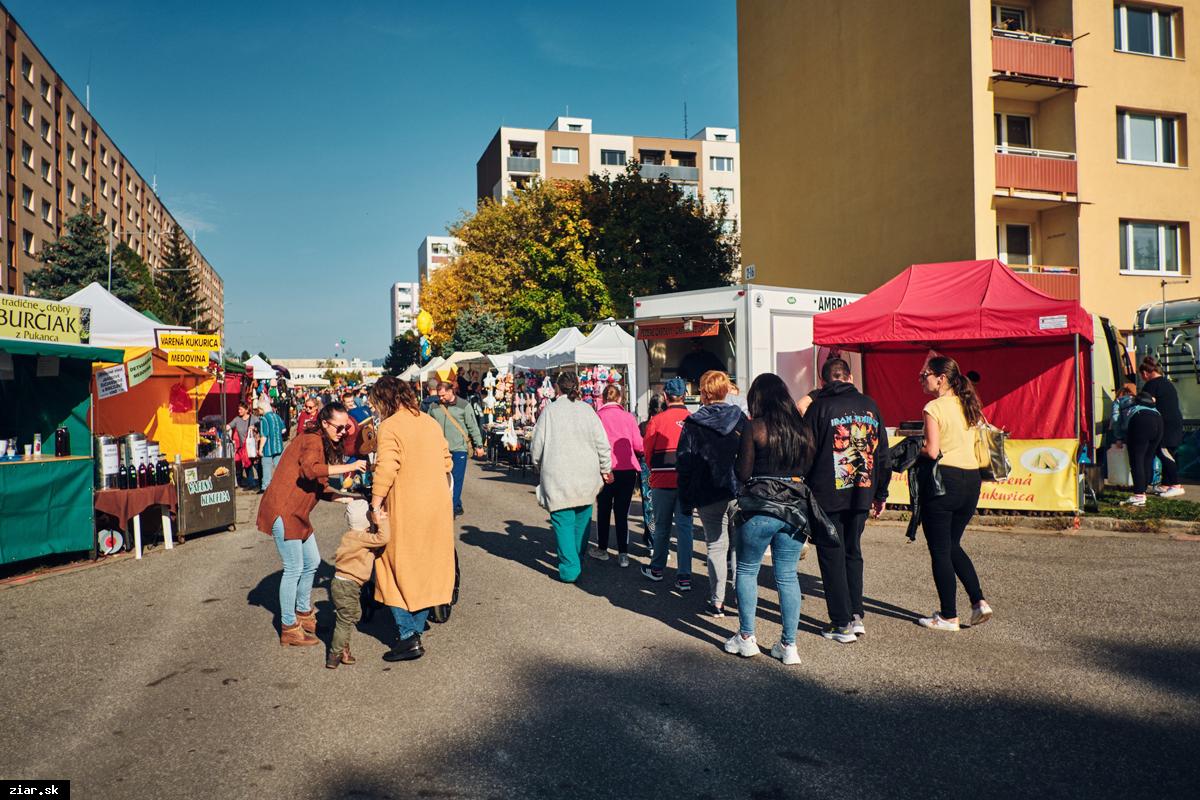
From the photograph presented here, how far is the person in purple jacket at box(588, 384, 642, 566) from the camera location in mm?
8312

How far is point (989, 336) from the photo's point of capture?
10469 millimetres

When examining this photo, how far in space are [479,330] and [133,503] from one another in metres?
33.5

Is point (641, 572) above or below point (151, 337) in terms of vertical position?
below

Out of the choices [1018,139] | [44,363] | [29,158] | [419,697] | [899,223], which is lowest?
[419,697]

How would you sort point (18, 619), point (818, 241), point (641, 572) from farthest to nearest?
point (818, 241), point (641, 572), point (18, 619)

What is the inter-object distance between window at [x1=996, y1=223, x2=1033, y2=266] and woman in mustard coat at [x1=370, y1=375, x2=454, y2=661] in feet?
67.5

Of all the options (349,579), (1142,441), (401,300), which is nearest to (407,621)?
(349,579)

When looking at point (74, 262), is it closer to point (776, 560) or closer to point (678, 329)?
point (678, 329)

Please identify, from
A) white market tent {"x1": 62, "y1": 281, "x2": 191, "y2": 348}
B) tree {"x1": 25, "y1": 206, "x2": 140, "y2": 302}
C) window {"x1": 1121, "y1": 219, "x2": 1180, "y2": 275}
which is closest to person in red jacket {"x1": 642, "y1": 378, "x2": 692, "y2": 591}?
white market tent {"x1": 62, "y1": 281, "x2": 191, "y2": 348}

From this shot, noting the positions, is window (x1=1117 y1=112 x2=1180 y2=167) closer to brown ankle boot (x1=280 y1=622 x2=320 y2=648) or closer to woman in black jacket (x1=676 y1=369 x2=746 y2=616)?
woman in black jacket (x1=676 y1=369 x2=746 y2=616)

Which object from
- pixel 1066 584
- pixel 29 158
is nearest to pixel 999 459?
pixel 1066 584

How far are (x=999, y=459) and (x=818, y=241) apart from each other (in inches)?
842

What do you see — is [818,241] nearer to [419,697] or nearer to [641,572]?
[641,572]

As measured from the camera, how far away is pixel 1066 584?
23.4ft
